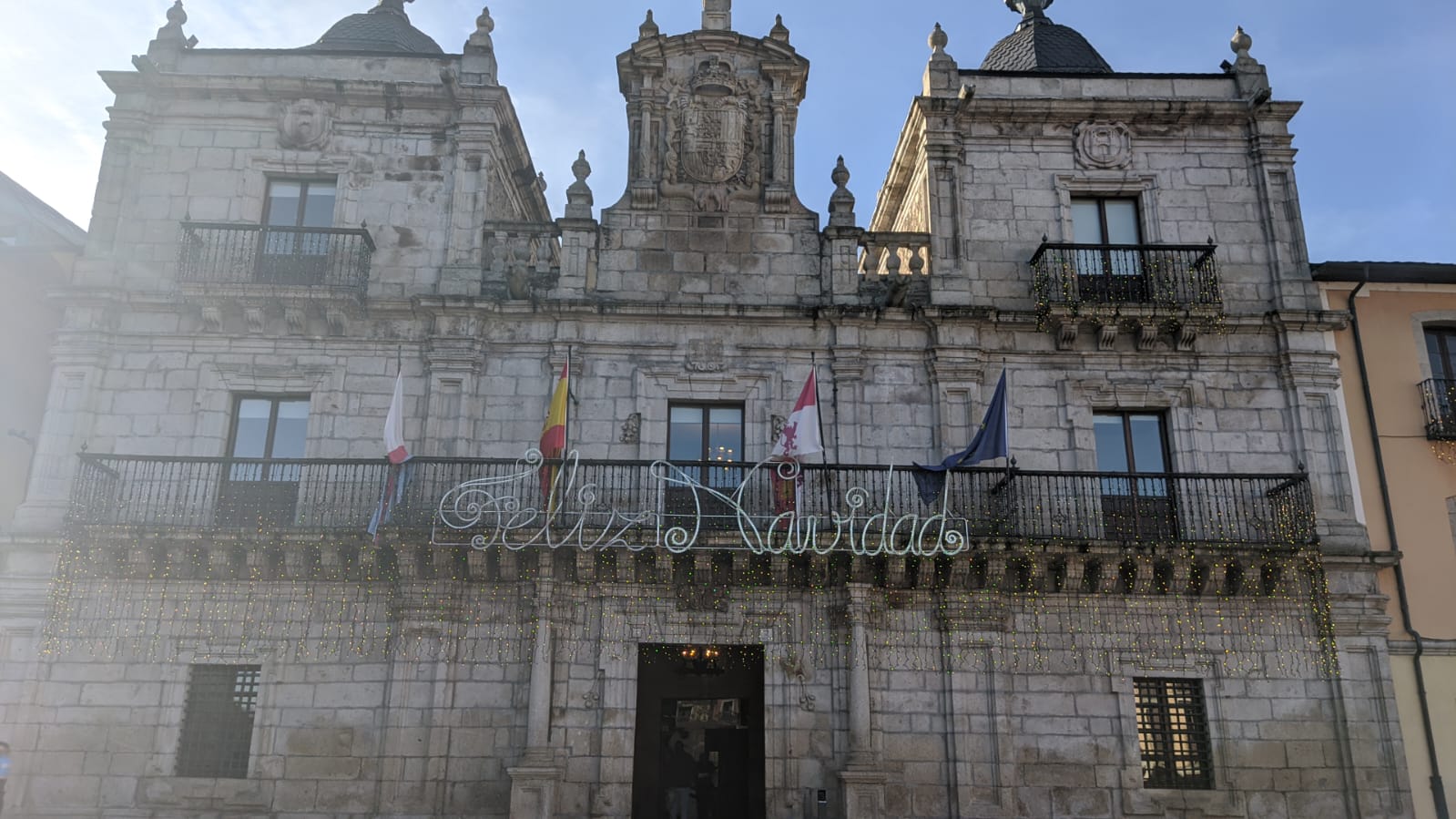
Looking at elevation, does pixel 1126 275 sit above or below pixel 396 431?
above

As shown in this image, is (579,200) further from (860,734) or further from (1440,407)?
(1440,407)

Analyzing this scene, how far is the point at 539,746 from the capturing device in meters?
14.7

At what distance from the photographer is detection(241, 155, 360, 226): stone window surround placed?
17688mm

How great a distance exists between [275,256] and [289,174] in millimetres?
1564

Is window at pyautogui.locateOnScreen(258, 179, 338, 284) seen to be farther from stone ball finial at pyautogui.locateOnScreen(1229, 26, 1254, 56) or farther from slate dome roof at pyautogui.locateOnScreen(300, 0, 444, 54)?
stone ball finial at pyautogui.locateOnScreen(1229, 26, 1254, 56)

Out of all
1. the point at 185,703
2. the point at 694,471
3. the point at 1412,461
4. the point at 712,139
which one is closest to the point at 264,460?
the point at 185,703

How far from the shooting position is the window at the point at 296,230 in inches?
669

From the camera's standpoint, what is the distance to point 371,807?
1471cm

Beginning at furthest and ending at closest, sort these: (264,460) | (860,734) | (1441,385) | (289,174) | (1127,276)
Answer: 1. (289,174)
2. (1127,276)
3. (1441,385)
4. (264,460)
5. (860,734)

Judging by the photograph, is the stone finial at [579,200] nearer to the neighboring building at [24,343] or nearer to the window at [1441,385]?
the neighboring building at [24,343]

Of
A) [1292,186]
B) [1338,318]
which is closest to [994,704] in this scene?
[1338,318]

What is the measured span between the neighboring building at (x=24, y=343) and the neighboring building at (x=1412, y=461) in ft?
64.5

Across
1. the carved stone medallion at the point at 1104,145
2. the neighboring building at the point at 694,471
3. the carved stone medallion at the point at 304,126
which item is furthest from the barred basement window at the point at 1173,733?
the carved stone medallion at the point at 304,126

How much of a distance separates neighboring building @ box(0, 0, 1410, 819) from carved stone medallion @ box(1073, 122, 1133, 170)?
0.08 m
